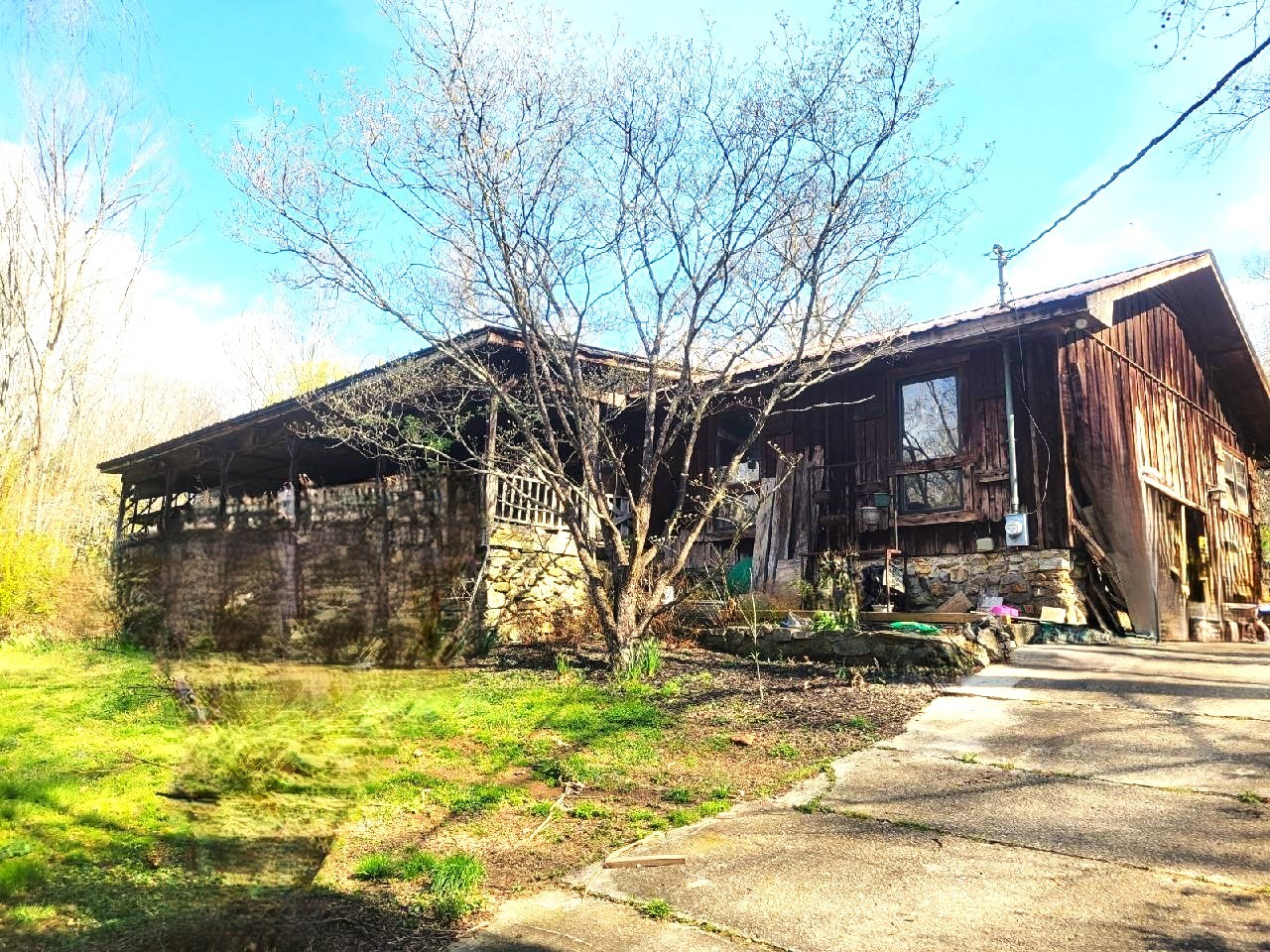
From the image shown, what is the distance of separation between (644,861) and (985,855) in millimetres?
1468

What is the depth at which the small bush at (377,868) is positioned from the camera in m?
3.51

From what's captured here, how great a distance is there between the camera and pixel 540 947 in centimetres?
286

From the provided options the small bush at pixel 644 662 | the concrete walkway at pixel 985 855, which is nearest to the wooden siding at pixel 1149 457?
the concrete walkway at pixel 985 855

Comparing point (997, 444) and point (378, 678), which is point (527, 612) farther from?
point (997, 444)

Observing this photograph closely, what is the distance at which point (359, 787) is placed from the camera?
470cm

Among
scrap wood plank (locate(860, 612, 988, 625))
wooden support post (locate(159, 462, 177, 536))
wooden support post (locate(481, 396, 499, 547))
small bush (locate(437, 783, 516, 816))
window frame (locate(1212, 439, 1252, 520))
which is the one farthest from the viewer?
wooden support post (locate(159, 462, 177, 536))

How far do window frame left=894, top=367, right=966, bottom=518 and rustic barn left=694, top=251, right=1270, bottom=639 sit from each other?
2 cm

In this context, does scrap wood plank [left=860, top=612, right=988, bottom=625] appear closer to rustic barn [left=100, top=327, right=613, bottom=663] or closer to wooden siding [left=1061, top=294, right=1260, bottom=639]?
wooden siding [left=1061, top=294, right=1260, bottom=639]

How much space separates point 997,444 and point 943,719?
6196mm

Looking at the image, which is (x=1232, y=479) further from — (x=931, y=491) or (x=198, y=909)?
(x=198, y=909)

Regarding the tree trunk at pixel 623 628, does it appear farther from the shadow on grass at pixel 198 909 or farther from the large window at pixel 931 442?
the large window at pixel 931 442

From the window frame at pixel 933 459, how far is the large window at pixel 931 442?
1cm

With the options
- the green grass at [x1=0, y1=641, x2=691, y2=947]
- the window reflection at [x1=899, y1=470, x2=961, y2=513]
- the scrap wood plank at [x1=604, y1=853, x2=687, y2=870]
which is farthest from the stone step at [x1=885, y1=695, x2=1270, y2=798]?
the window reflection at [x1=899, y1=470, x2=961, y2=513]

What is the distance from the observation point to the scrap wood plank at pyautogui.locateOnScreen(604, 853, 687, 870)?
11.8 feet
